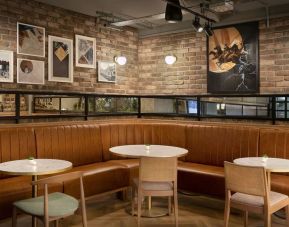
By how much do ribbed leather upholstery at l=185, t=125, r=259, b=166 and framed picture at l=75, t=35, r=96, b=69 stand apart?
2.35m

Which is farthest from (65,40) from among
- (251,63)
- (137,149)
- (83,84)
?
(251,63)

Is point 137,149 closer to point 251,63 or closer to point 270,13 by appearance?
point 251,63

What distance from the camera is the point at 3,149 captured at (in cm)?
376

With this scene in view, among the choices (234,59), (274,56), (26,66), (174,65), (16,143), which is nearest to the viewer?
(16,143)

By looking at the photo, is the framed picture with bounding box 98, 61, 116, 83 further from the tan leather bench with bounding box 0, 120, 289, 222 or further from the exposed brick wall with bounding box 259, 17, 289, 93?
the exposed brick wall with bounding box 259, 17, 289, 93

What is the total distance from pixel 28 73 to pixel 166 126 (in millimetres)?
2334

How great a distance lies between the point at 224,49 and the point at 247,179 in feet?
11.8

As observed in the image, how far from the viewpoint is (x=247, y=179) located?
2.83 meters

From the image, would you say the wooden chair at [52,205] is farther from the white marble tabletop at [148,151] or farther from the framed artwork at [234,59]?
the framed artwork at [234,59]

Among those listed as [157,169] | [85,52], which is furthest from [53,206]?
[85,52]

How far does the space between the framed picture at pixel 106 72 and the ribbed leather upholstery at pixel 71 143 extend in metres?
1.78

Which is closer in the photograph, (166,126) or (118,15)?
(166,126)

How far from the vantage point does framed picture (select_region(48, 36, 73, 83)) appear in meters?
5.54

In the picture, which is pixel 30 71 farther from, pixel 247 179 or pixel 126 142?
pixel 247 179
